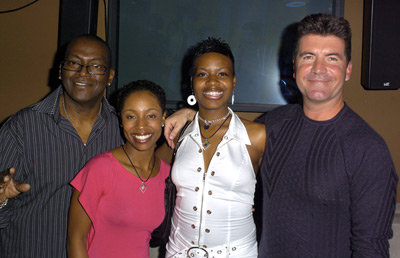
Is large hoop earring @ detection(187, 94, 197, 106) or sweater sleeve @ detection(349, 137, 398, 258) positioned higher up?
large hoop earring @ detection(187, 94, 197, 106)

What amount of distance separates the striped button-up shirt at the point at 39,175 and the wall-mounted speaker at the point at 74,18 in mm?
630

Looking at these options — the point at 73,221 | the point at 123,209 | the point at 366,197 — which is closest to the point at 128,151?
the point at 123,209

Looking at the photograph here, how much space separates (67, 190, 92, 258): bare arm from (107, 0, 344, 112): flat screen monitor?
147 cm

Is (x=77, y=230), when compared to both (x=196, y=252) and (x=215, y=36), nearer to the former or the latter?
(x=196, y=252)

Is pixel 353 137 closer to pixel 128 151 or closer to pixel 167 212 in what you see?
pixel 167 212

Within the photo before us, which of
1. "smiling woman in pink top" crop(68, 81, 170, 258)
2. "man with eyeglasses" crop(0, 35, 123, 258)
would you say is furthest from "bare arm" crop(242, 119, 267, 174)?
"man with eyeglasses" crop(0, 35, 123, 258)

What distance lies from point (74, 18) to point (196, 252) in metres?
1.62

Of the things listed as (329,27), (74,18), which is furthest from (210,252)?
(74,18)

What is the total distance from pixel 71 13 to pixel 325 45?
1574 millimetres

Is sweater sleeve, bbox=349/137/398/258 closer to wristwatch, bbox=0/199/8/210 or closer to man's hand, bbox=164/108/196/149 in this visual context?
man's hand, bbox=164/108/196/149

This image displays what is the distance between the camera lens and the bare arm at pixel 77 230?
1290mm

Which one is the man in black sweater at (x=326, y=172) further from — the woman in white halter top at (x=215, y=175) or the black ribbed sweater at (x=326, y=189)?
the woman in white halter top at (x=215, y=175)

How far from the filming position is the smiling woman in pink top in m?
1.33

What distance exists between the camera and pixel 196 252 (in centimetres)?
141
